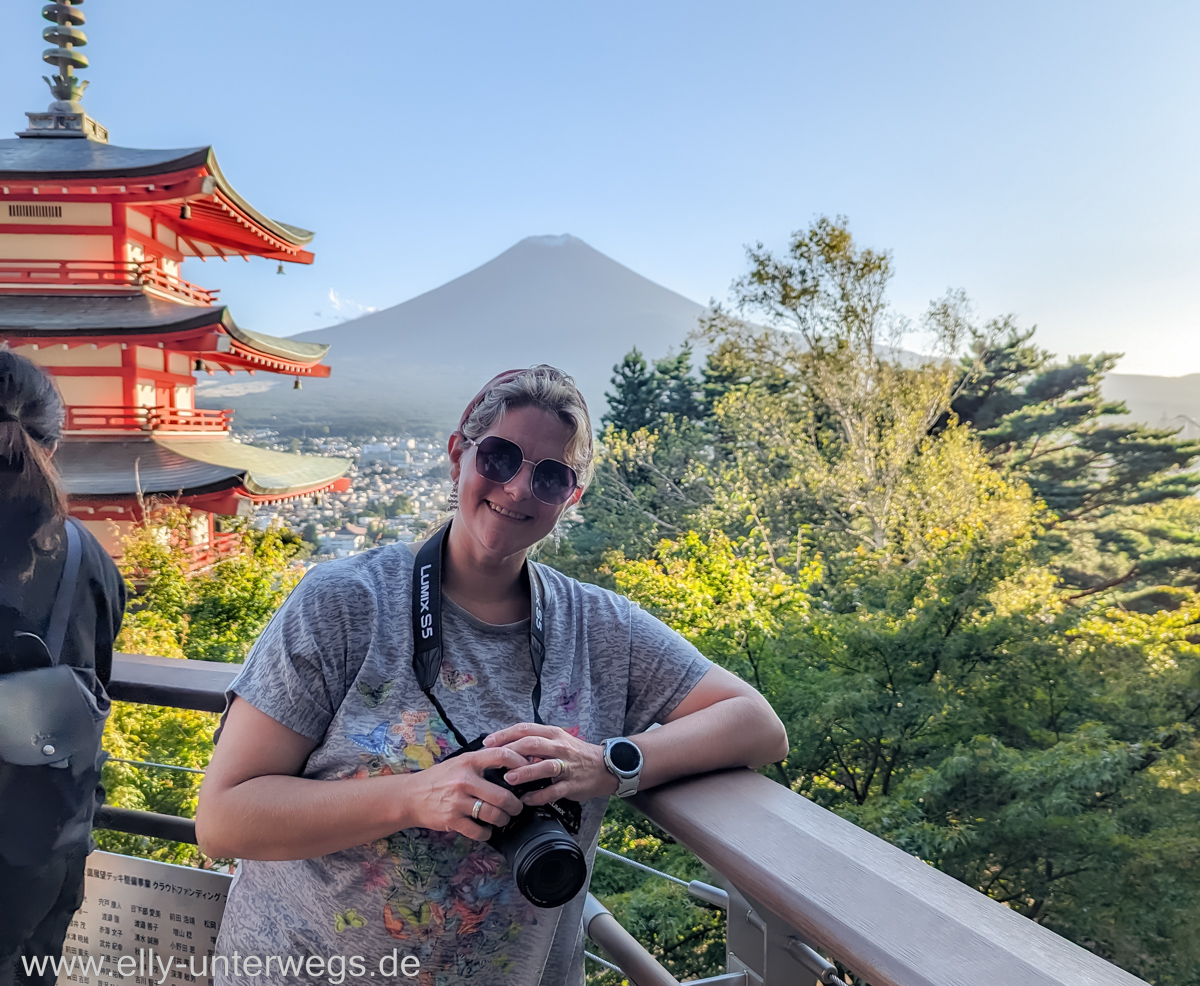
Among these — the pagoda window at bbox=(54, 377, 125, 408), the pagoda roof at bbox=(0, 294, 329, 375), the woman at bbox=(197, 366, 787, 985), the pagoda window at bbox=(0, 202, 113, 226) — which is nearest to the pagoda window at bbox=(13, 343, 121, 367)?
the pagoda window at bbox=(54, 377, 125, 408)

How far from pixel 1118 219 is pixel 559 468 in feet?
221

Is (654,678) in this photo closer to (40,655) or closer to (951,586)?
(40,655)

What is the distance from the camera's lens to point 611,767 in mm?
761

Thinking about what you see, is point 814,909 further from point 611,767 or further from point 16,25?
point 16,25

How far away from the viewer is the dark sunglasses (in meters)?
0.93

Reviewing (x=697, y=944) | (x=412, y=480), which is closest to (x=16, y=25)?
(x=412, y=480)

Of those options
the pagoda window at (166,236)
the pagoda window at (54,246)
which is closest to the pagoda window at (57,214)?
the pagoda window at (54,246)

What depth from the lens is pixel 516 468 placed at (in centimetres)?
93

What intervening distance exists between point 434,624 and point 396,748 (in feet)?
0.41

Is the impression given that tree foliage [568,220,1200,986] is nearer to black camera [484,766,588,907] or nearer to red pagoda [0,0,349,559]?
black camera [484,766,588,907]

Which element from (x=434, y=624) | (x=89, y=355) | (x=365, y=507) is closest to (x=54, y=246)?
(x=89, y=355)

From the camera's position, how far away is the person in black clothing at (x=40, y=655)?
92 centimetres

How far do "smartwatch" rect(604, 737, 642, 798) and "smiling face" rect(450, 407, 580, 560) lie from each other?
25 centimetres

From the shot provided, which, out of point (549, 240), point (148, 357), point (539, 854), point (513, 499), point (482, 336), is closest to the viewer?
point (539, 854)
